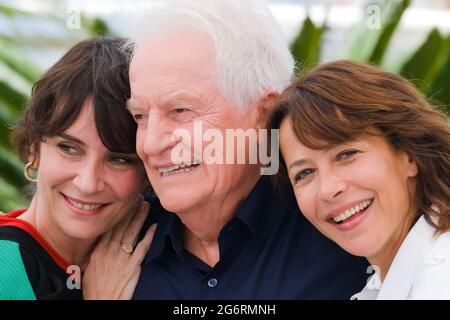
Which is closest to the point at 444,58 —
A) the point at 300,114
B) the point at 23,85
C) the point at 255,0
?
the point at 255,0

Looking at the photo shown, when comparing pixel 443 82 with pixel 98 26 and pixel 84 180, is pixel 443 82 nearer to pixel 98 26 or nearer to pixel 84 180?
pixel 98 26

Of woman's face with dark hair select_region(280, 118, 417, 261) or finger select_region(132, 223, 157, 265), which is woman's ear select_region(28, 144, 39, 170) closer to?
finger select_region(132, 223, 157, 265)

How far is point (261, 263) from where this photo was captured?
2.15 meters

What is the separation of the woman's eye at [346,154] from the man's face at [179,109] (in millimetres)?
430

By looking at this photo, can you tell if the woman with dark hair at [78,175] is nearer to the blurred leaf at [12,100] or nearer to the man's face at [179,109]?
the man's face at [179,109]

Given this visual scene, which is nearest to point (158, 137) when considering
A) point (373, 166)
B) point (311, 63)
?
point (373, 166)

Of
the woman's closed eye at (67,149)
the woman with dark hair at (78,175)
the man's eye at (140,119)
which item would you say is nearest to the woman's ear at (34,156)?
the woman with dark hair at (78,175)

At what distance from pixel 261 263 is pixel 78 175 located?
678mm

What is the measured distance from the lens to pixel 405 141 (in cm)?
190

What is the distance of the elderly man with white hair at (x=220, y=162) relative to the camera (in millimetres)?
2117

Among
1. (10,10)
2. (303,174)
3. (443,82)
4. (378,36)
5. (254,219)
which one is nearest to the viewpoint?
(303,174)

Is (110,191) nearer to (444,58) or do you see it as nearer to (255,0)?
(255,0)
